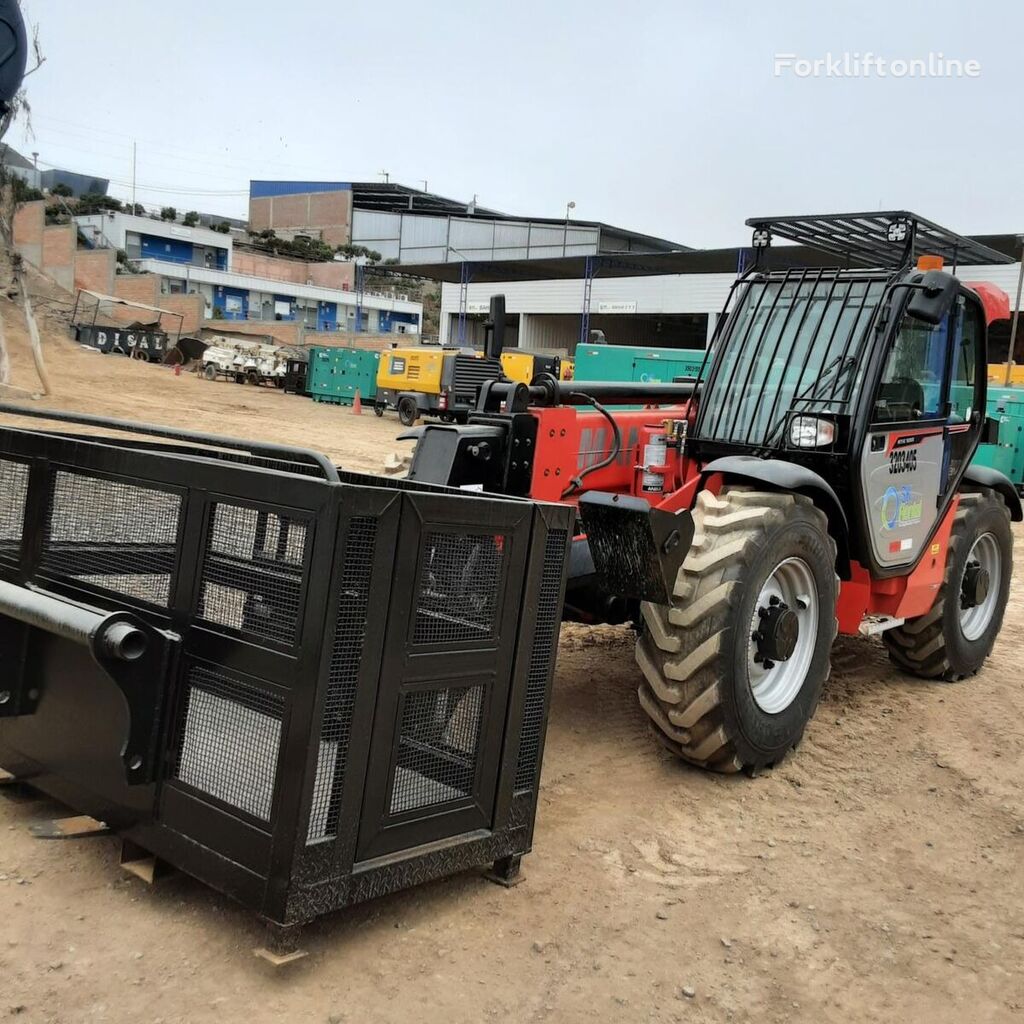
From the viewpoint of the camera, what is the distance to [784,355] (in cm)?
580

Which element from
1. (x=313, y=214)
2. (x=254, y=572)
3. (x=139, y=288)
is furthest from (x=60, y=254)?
(x=254, y=572)

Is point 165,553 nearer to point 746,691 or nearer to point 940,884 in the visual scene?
point 746,691

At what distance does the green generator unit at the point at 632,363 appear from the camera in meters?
24.9

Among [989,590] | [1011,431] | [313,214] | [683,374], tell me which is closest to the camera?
[989,590]

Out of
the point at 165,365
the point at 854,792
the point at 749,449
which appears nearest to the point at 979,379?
the point at 749,449

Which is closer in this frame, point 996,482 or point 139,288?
point 996,482

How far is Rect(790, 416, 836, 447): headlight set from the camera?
5387mm

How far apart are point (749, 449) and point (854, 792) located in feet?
5.99

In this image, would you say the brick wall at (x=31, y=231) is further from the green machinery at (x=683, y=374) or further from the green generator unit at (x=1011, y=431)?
the green generator unit at (x=1011, y=431)

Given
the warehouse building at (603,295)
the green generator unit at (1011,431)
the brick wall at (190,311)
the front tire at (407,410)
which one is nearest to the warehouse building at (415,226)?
the warehouse building at (603,295)

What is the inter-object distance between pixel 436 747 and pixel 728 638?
170 centimetres

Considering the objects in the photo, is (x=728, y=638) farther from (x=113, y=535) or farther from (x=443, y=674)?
(x=113, y=535)

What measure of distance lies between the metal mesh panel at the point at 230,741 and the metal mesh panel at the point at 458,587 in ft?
1.63

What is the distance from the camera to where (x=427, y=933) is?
10.9 feet
